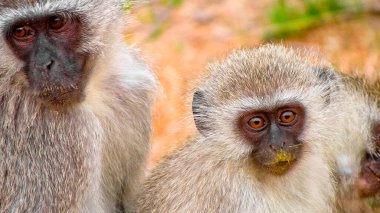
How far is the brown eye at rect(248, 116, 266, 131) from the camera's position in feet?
16.5

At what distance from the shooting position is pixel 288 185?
5.22 meters

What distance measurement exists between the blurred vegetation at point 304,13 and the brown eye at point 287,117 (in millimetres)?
3816

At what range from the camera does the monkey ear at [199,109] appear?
17.3ft

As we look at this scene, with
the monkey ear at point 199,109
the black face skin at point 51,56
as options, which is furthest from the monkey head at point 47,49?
the monkey ear at point 199,109

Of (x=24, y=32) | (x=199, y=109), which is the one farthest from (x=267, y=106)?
(x=24, y=32)

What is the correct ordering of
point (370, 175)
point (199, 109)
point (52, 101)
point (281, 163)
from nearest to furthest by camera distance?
point (52, 101), point (281, 163), point (199, 109), point (370, 175)

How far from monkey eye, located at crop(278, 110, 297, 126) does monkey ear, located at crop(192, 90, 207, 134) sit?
1.61 feet

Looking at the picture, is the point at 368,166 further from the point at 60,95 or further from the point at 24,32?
the point at 24,32

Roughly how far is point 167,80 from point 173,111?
1.46ft

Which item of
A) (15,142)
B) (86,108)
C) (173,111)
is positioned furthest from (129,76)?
(173,111)

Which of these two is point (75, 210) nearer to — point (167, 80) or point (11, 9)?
point (11, 9)

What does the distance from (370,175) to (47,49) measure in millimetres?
2045

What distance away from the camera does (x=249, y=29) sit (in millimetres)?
9133

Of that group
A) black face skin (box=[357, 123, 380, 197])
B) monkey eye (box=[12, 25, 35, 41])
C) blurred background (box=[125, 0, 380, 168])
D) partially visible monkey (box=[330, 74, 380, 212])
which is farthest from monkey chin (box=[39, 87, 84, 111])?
blurred background (box=[125, 0, 380, 168])
